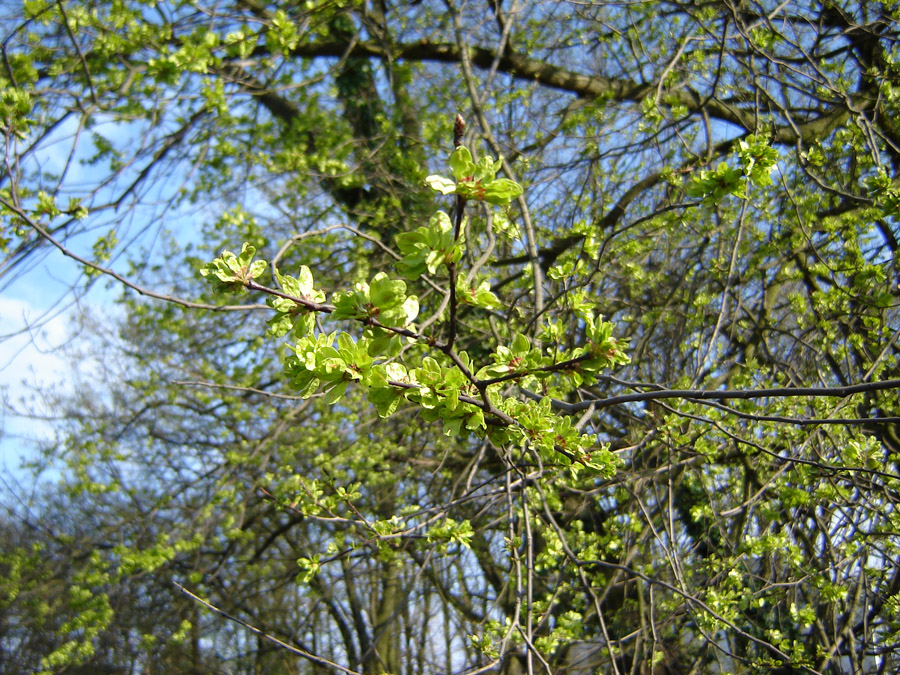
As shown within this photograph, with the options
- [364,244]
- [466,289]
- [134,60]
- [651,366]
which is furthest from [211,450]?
[466,289]

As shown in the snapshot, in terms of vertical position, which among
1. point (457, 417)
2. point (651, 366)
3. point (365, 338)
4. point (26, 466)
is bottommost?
point (457, 417)

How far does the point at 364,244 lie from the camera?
5516 mm

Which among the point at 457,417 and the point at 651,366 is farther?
the point at 651,366

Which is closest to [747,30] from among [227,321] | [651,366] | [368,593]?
[651,366]

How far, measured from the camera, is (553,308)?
3.41 metres

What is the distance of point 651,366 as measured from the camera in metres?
4.73

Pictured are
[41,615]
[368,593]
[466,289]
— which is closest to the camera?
[466,289]

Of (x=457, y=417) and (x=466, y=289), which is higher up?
(x=466, y=289)

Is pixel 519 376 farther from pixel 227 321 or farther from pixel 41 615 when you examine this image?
pixel 41 615

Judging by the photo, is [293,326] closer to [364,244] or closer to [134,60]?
[364,244]

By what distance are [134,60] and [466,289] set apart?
16.6 ft

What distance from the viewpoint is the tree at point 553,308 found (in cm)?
213

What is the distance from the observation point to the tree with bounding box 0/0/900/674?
84.0 inches

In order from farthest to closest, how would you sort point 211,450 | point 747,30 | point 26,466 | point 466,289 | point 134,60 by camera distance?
1. point 211,450
2. point 26,466
3. point 134,60
4. point 747,30
5. point 466,289
